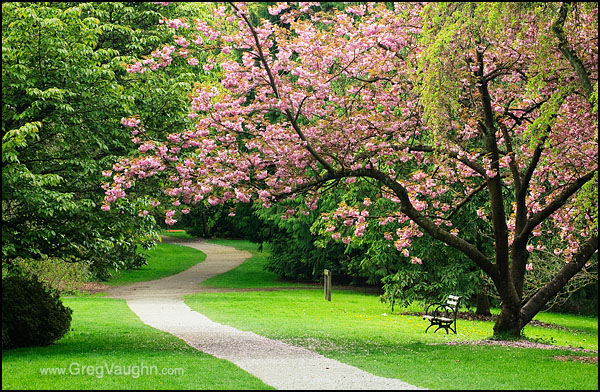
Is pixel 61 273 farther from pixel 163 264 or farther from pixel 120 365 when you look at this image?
pixel 163 264

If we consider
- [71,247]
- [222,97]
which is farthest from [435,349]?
[71,247]

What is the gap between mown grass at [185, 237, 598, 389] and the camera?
8969 millimetres

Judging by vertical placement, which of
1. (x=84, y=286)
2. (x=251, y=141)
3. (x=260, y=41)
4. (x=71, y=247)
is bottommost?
(x=84, y=286)

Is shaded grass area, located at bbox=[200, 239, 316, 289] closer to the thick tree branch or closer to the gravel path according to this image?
the gravel path

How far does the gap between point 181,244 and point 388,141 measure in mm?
42555

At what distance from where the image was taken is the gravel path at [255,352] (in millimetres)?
8398

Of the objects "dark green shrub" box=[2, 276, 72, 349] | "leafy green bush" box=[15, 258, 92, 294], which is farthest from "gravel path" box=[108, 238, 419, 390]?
"dark green shrub" box=[2, 276, 72, 349]

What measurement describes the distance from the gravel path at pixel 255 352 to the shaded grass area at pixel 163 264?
335 inches

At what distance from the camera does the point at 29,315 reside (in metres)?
11.9

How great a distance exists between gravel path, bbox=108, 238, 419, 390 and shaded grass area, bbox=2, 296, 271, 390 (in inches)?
14.0

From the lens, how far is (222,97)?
12133mm

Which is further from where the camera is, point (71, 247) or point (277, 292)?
point (277, 292)

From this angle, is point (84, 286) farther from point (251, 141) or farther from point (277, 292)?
point (251, 141)

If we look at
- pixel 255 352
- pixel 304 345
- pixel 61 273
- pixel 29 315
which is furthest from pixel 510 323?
pixel 61 273
